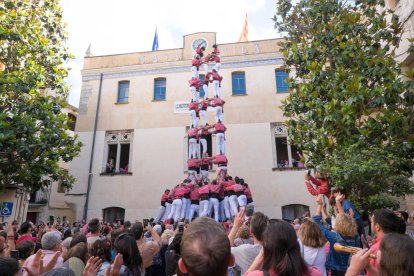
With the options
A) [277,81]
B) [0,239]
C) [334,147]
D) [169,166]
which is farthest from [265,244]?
[277,81]

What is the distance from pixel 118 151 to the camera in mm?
18812

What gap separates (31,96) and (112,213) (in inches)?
345

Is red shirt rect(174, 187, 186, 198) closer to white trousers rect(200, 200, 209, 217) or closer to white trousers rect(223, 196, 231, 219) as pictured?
white trousers rect(200, 200, 209, 217)

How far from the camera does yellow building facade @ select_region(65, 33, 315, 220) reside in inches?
660

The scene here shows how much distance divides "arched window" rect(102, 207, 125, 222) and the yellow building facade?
0.19 feet

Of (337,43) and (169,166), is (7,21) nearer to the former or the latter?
(169,166)

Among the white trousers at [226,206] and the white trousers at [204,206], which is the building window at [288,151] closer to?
the white trousers at [226,206]

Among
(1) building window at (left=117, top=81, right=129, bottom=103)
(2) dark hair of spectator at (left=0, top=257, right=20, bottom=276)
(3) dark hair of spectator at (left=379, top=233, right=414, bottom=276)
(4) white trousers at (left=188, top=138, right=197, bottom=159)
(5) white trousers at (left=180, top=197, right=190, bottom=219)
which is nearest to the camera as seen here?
(3) dark hair of spectator at (left=379, top=233, right=414, bottom=276)

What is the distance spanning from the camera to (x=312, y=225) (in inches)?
143

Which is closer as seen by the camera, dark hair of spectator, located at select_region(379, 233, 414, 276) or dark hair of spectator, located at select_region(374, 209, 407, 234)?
dark hair of spectator, located at select_region(379, 233, 414, 276)

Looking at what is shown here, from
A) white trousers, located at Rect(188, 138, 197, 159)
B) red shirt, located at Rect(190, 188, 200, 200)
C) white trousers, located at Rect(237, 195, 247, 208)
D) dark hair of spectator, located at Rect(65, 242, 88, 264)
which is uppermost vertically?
white trousers, located at Rect(188, 138, 197, 159)

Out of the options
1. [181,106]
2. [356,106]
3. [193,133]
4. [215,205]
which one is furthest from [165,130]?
[356,106]

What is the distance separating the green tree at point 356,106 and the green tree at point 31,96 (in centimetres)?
905

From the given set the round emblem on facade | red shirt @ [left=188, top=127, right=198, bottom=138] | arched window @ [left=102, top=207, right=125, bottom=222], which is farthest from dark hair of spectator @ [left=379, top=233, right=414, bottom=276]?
the round emblem on facade
